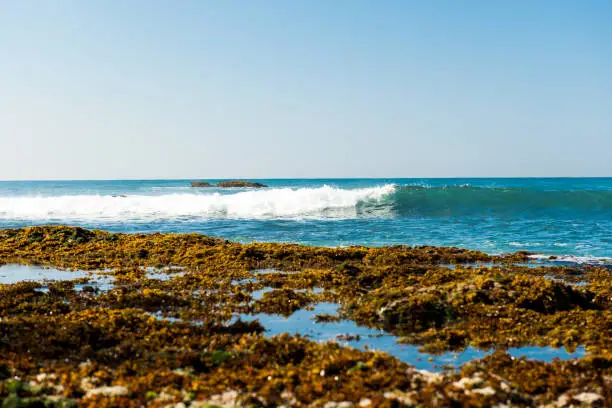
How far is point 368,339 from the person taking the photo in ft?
29.7

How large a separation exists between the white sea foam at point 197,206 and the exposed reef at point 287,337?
2548 cm

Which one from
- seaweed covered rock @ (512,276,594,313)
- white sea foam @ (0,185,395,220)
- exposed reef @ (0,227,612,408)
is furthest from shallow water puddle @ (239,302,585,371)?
white sea foam @ (0,185,395,220)

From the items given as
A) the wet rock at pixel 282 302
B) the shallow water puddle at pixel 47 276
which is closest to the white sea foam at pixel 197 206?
the shallow water puddle at pixel 47 276

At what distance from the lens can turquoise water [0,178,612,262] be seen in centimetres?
2438

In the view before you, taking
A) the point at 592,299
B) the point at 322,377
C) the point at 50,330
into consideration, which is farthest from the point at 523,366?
the point at 50,330

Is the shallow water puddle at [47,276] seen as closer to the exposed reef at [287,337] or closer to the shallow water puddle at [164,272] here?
the exposed reef at [287,337]

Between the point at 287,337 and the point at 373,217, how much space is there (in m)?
29.3

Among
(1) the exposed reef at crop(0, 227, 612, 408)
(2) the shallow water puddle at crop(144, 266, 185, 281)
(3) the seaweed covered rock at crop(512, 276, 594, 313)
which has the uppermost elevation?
(3) the seaweed covered rock at crop(512, 276, 594, 313)

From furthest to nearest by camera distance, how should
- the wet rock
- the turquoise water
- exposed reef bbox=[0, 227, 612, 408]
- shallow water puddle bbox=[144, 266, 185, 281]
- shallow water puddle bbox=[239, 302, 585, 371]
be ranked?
the turquoise water < shallow water puddle bbox=[144, 266, 185, 281] < the wet rock < shallow water puddle bbox=[239, 302, 585, 371] < exposed reef bbox=[0, 227, 612, 408]

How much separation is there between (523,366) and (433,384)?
5.81 feet

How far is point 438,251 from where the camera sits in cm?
1892

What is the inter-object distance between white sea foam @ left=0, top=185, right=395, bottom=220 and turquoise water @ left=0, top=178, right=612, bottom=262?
10 centimetres

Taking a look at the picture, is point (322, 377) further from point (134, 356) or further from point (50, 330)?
point (50, 330)

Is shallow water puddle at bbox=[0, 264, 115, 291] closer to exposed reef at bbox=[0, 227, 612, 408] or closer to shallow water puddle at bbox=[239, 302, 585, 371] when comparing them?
exposed reef at bbox=[0, 227, 612, 408]
